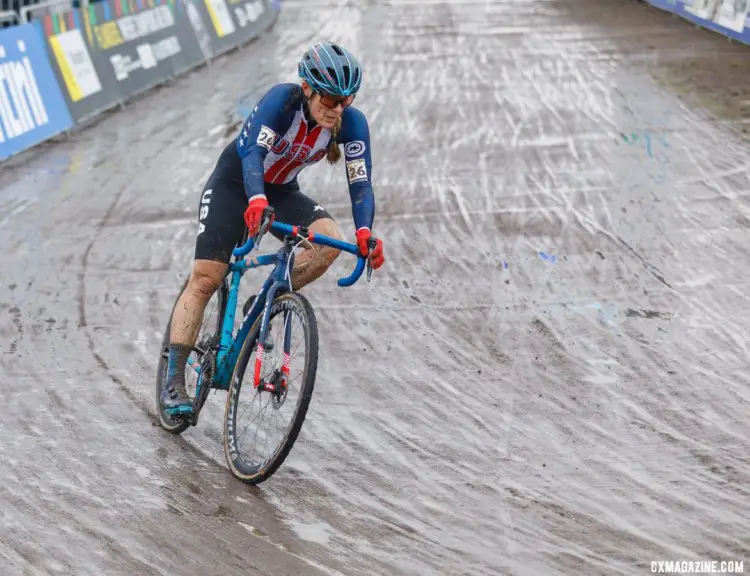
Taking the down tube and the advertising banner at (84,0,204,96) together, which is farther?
the advertising banner at (84,0,204,96)

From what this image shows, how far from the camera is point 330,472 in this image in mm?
5656

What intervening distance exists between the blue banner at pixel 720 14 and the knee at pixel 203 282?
13566 mm

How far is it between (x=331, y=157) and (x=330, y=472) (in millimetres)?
1581

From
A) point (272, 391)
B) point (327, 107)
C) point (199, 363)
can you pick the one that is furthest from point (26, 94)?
point (272, 391)

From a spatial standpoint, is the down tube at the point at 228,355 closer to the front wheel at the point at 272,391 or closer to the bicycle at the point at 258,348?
the bicycle at the point at 258,348

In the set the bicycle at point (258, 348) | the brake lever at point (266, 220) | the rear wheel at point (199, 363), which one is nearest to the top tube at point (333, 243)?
the bicycle at point (258, 348)

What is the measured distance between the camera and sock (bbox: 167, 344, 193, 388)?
5910 millimetres

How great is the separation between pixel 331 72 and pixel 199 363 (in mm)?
1799

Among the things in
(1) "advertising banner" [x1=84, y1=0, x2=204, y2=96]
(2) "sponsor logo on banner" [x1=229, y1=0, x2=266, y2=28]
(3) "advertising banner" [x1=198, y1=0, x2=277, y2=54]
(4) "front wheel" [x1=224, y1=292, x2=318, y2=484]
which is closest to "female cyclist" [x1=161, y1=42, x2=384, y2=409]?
(4) "front wheel" [x1=224, y1=292, x2=318, y2=484]

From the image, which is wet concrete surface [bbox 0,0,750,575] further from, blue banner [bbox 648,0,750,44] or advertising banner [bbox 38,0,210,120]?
blue banner [bbox 648,0,750,44]

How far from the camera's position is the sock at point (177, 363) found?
5.91 m

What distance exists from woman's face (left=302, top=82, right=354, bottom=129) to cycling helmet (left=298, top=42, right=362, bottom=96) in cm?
12

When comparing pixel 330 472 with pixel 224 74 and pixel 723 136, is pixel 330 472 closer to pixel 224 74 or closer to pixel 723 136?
pixel 723 136

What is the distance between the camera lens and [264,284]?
5480 millimetres
